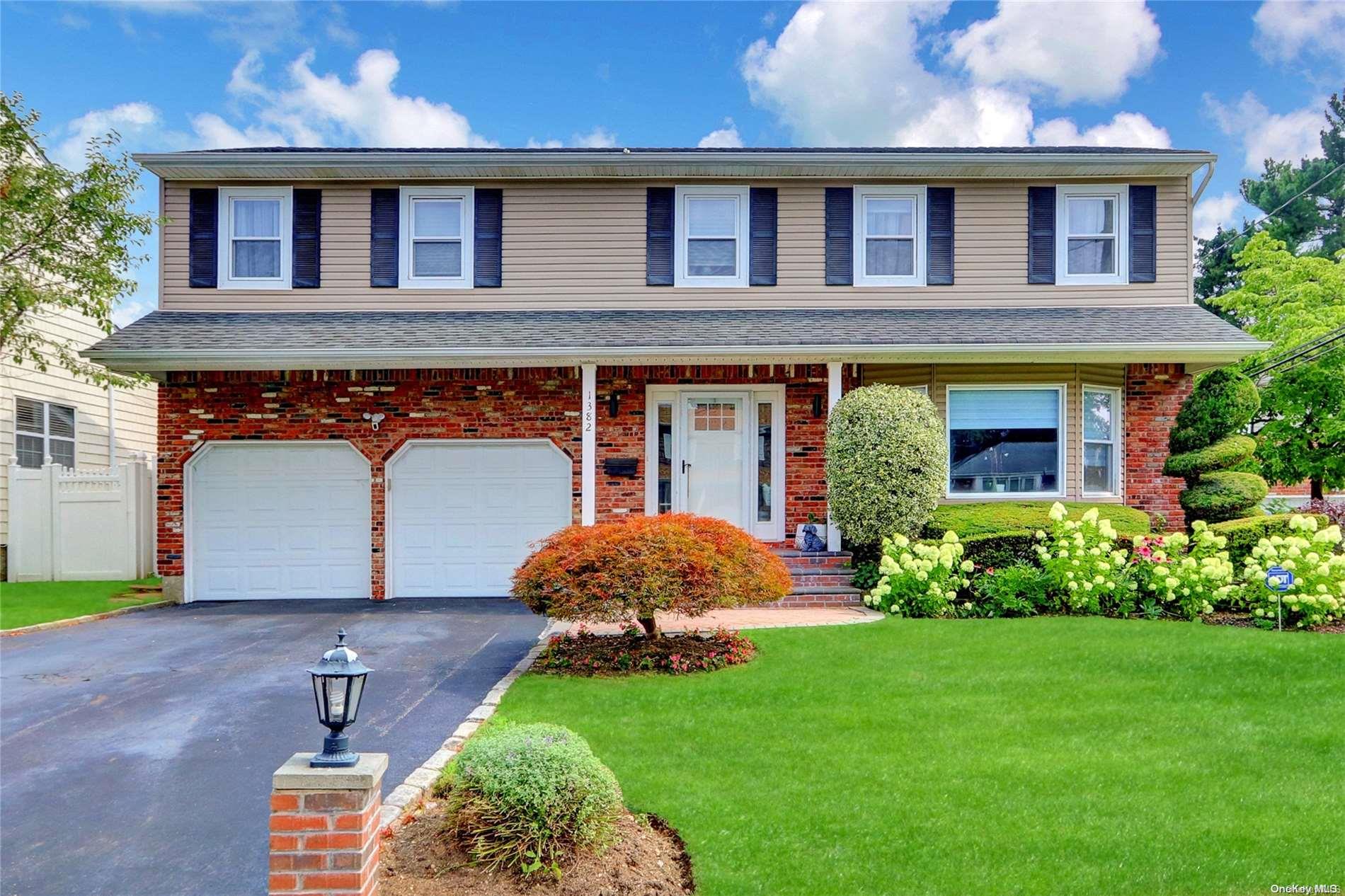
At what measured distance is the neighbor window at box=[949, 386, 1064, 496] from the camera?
37.8 feet

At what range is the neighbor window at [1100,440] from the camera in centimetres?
1162

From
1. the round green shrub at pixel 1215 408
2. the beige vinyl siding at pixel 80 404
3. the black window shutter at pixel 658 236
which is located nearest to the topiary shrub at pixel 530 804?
the black window shutter at pixel 658 236

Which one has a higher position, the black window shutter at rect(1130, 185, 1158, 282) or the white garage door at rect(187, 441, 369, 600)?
the black window shutter at rect(1130, 185, 1158, 282)

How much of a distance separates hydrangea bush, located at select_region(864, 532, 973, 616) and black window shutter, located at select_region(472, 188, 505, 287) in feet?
23.1

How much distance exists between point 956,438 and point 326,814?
10180 mm

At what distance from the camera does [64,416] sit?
14.9 meters

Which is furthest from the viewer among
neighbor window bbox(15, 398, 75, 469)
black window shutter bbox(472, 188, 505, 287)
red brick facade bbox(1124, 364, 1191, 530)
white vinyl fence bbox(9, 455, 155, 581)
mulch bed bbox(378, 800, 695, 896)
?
neighbor window bbox(15, 398, 75, 469)

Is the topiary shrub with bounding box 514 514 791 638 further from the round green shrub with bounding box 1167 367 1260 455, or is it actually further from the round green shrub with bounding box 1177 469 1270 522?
the round green shrub with bounding box 1167 367 1260 455

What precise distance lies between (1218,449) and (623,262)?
868cm

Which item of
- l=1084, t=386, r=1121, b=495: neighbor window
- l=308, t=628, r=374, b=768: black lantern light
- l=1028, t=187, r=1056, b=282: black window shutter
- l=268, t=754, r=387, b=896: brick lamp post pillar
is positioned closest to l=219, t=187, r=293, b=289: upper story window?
l=308, t=628, r=374, b=768: black lantern light

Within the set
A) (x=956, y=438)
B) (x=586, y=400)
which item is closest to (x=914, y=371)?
(x=956, y=438)

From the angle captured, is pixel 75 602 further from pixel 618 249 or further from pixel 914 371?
pixel 914 371

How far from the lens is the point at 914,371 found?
11594mm

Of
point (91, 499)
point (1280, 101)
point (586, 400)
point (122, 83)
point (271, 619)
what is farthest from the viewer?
point (1280, 101)
